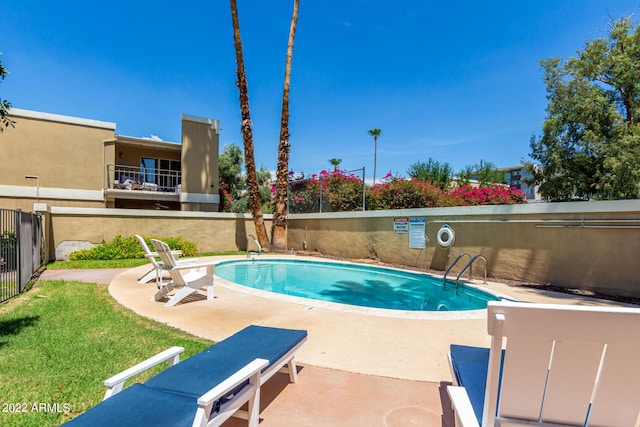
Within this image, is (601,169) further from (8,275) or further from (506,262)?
(8,275)

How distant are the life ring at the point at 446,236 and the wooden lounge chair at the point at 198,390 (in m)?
7.41

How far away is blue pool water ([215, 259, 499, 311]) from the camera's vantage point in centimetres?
715

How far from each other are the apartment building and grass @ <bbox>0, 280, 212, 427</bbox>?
15.0 m

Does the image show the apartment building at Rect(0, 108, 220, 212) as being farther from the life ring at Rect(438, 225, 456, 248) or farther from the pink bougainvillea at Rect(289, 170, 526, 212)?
the life ring at Rect(438, 225, 456, 248)

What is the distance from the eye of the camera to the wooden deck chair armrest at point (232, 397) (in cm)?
164

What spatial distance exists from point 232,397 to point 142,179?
22.2 m

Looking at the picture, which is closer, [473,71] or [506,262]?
[506,262]

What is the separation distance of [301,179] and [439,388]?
13.3 meters

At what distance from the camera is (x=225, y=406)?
191 centimetres

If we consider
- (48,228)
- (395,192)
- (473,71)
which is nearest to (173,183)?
(48,228)

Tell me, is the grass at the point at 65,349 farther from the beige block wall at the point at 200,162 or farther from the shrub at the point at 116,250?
the beige block wall at the point at 200,162

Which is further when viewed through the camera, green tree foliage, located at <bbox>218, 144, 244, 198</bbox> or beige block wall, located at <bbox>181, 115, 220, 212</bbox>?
green tree foliage, located at <bbox>218, 144, 244, 198</bbox>

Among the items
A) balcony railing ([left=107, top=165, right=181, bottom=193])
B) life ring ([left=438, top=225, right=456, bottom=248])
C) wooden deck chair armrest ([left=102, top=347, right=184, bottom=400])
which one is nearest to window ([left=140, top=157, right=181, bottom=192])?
balcony railing ([left=107, top=165, right=181, bottom=193])

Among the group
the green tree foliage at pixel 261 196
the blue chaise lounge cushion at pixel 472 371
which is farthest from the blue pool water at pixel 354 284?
the green tree foliage at pixel 261 196
